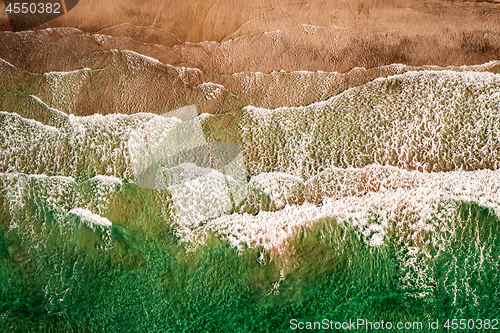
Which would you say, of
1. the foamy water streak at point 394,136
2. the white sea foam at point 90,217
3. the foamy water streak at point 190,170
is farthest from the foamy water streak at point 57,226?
the foamy water streak at point 394,136

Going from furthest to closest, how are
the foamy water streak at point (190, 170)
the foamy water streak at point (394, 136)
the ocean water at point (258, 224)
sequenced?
the foamy water streak at point (394, 136) → the foamy water streak at point (190, 170) → the ocean water at point (258, 224)

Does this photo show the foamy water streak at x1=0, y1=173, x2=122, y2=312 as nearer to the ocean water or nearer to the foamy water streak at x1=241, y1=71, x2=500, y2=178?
the ocean water

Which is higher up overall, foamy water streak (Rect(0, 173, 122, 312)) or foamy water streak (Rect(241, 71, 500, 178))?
foamy water streak (Rect(241, 71, 500, 178))

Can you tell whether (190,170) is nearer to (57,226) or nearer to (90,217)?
(90,217)

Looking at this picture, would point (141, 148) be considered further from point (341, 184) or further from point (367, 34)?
point (367, 34)

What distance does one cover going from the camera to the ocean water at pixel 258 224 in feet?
11.0

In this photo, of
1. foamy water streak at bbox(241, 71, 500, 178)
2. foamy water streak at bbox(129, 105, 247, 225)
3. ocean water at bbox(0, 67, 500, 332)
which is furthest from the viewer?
foamy water streak at bbox(241, 71, 500, 178)

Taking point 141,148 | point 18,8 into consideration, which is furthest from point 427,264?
point 18,8

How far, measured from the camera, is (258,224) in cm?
342

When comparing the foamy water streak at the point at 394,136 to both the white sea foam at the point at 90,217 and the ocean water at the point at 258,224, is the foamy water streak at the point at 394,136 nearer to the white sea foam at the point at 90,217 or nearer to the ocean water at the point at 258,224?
the ocean water at the point at 258,224

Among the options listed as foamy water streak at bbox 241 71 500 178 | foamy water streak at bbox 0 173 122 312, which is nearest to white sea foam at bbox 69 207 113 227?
foamy water streak at bbox 0 173 122 312

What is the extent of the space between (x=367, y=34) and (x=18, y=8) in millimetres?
4872

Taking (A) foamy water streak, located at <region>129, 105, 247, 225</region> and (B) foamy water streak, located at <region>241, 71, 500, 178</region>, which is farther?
(B) foamy water streak, located at <region>241, 71, 500, 178</region>

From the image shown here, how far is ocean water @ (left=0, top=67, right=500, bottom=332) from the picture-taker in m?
3.36
